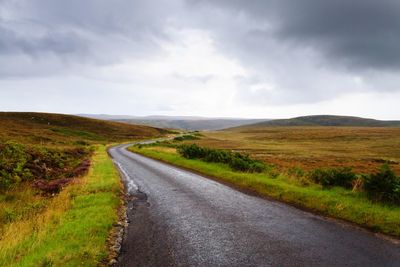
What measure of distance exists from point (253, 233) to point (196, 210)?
4.29 m

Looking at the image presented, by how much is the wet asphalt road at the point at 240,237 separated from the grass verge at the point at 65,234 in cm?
95

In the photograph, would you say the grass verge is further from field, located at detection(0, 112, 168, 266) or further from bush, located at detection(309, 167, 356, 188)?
bush, located at detection(309, 167, 356, 188)

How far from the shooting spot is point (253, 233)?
11.7 meters

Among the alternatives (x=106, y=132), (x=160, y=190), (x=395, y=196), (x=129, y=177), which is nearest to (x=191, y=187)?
(x=160, y=190)

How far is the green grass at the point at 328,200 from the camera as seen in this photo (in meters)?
12.5

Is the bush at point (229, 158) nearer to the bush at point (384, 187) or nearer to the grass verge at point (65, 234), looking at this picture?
the bush at point (384, 187)

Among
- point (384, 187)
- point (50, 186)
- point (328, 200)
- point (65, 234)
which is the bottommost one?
point (50, 186)

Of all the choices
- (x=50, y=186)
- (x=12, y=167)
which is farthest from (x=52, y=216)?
(x=12, y=167)

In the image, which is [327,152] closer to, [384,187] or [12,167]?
[384,187]

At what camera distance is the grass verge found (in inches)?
372

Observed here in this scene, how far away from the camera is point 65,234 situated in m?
11.4

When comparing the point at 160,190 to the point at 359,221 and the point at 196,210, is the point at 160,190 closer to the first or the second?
the point at 196,210

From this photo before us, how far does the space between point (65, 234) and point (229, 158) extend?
21603 mm

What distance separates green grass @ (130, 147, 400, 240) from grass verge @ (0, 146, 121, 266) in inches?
343
